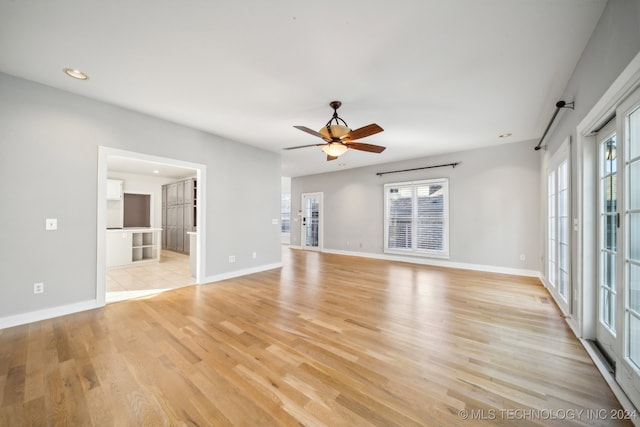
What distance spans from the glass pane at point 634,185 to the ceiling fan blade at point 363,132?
190 cm

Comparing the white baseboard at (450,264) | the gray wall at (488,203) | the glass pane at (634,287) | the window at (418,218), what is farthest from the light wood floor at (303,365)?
the window at (418,218)

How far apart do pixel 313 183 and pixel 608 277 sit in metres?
7.22

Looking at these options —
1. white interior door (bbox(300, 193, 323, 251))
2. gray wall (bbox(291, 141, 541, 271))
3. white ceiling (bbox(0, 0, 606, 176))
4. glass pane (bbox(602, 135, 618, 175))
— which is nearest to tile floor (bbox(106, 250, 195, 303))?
white ceiling (bbox(0, 0, 606, 176))

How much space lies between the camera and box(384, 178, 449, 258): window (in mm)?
5824

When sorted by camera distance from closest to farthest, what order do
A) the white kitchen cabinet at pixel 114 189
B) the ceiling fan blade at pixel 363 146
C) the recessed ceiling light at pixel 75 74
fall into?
the recessed ceiling light at pixel 75 74 < the ceiling fan blade at pixel 363 146 < the white kitchen cabinet at pixel 114 189

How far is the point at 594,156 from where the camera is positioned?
2.21 metres

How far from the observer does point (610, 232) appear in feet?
6.48

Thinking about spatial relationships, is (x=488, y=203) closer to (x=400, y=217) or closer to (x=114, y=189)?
(x=400, y=217)

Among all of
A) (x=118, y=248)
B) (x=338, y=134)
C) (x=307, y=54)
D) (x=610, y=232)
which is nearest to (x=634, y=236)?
(x=610, y=232)

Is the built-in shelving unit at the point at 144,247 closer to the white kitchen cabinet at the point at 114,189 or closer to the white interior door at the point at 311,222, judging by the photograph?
the white kitchen cabinet at the point at 114,189

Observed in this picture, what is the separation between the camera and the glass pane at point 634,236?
4.85 feet

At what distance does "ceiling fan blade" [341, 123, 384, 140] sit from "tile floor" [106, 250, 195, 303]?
3.67 m

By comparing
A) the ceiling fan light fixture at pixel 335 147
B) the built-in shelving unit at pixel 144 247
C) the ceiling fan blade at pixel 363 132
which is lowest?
the built-in shelving unit at pixel 144 247

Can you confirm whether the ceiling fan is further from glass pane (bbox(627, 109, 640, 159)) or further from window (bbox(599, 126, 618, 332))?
window (bbox(599, 126, 618, 332))
